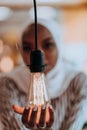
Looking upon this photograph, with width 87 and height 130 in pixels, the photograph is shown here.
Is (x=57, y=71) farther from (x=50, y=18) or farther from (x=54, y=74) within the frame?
(x=50, y=18)

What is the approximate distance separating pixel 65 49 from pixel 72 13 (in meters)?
0.14

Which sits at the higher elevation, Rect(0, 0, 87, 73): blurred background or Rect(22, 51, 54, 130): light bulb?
Rect(0, 0, 87, 73): blurred background

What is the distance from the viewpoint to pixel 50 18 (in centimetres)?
113

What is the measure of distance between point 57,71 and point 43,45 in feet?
0.36

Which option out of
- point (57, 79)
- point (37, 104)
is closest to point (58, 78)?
point (57, 79)

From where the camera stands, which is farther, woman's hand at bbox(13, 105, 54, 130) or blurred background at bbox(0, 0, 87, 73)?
blurred background at bbox(0, 0, 87, 73)

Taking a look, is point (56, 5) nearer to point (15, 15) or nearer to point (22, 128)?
point (15, 15)

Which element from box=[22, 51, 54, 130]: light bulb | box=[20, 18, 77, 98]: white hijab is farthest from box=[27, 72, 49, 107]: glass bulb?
box=[20, 18, 77, 98]: white hijab

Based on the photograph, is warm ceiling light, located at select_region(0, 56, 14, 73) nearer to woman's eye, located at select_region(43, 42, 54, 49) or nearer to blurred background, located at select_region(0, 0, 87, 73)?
blurred background, located at select_region(0, 0, 87, 73)

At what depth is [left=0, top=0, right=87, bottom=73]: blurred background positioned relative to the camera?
3.71ft

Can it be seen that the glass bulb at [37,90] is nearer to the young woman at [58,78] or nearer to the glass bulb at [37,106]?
the glass bulb at [37,106]

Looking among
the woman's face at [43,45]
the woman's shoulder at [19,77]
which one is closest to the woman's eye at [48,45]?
the woman's face at [43,45]

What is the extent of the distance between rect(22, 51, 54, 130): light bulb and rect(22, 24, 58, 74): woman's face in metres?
0.25

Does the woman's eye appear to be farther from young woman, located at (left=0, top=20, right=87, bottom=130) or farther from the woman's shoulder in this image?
the woman's shoulder
